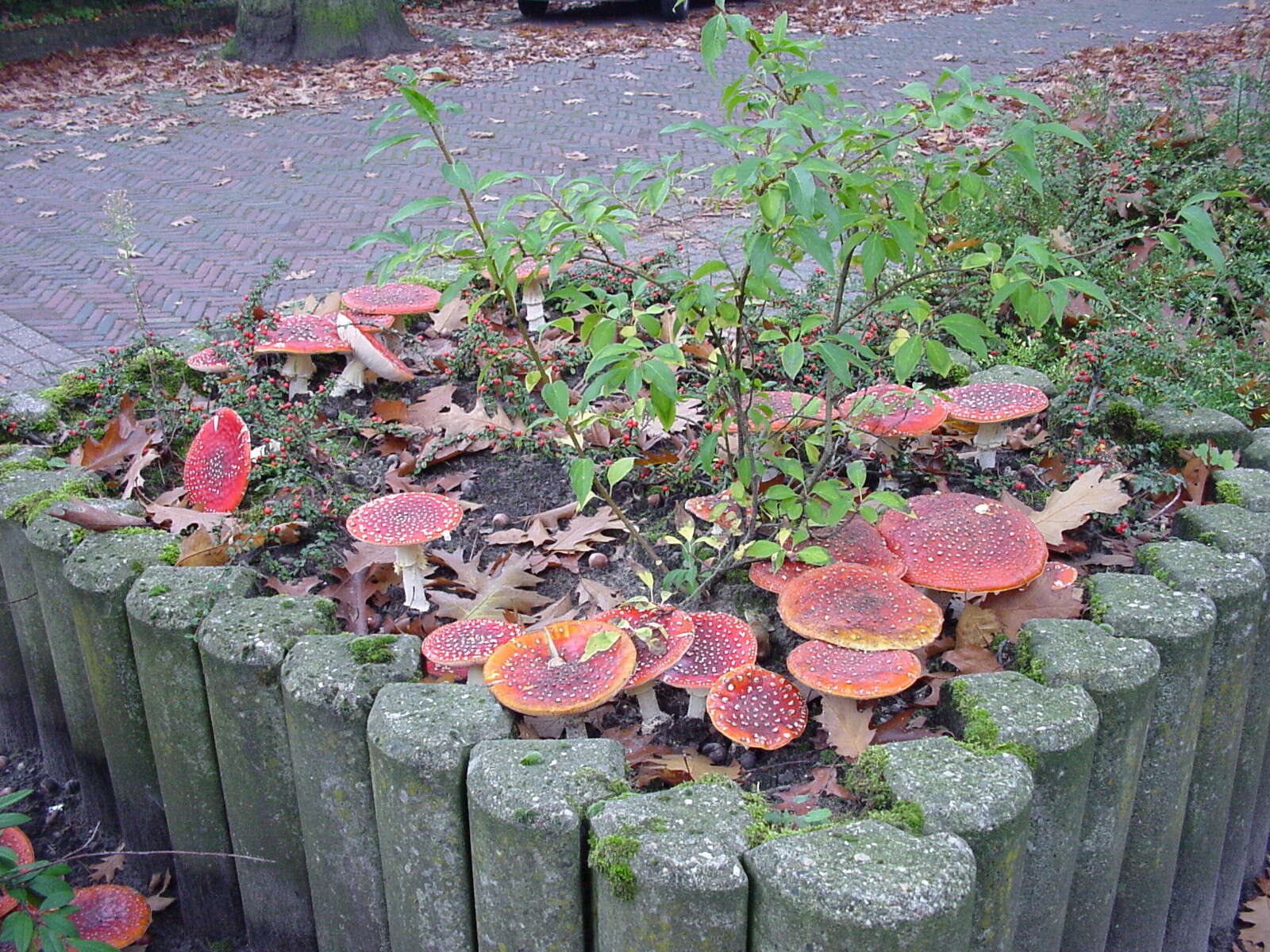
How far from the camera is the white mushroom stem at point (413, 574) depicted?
2746 mm

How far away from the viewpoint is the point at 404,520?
261cm

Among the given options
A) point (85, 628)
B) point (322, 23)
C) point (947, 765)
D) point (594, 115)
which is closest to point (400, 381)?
point (85, 628)

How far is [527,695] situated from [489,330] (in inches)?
83.6

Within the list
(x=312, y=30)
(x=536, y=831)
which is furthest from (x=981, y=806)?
(x=312, y=30)

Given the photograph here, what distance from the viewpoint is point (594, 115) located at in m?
11.0

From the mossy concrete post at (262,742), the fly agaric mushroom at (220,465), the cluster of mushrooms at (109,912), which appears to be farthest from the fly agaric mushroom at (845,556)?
the cluster of mushrooms at (109,912)

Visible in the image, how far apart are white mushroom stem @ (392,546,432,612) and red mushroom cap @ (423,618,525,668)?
40 centimetres

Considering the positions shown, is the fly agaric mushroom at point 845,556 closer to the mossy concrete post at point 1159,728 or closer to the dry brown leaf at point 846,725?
the dry brown leaf at point 846,725

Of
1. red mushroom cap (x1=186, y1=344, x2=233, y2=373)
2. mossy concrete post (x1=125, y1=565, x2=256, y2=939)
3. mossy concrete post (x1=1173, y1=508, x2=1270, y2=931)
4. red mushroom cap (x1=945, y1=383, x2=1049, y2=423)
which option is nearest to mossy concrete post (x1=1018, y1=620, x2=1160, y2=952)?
mossy concrete post (x1=1173, y1=508, x2=1270, y2=931)

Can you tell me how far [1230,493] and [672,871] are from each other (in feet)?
6.27

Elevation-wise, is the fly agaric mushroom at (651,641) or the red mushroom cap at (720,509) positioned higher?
the red mushroom cap at (720,509)

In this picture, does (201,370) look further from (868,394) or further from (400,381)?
(868,394)

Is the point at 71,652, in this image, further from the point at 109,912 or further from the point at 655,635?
the point at 655,635

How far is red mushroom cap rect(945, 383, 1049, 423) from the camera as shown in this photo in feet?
9.79
